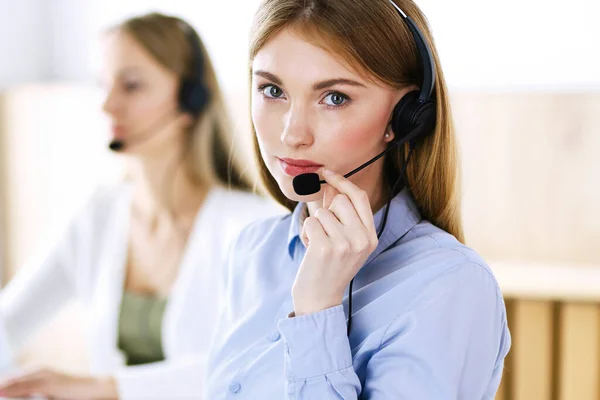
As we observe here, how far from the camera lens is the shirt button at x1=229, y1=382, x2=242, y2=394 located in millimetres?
918

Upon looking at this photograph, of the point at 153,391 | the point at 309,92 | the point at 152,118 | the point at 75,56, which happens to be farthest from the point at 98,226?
the point at 309,92

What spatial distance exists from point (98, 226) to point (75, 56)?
0.95 metres

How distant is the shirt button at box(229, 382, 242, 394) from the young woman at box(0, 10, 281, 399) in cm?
64

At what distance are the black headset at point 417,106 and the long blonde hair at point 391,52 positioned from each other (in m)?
0.01

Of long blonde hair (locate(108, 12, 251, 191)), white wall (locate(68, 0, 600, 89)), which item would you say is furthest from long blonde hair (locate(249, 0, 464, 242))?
white wall (locate(68, 0, 600, 89))

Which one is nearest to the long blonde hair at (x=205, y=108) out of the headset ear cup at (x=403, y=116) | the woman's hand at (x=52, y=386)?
the woman's hand at (x=52, y=386)

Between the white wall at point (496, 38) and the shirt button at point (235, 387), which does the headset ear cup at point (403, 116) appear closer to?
the shirt button at point (235, 387)

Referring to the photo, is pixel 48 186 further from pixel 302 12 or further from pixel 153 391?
pixel 302 12

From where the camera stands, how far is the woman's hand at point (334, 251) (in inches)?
31.5

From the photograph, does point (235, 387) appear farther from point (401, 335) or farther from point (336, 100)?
point (336, 100)

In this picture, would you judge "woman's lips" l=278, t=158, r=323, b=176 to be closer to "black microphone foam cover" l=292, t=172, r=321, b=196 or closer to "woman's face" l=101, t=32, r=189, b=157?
"black microphone foam cover" l=292, t=172, r=321, b=196

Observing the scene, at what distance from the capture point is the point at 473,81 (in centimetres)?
195

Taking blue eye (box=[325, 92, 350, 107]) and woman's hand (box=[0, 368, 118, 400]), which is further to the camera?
woman's hand (box=[0, 368, 118, 400])

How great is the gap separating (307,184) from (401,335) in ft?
0.67
